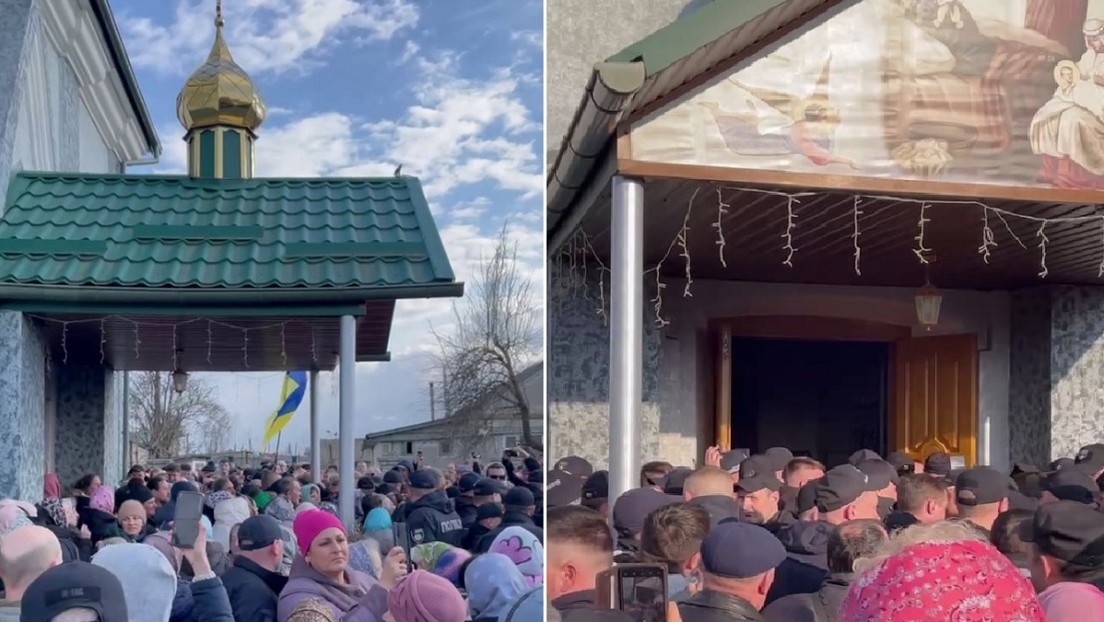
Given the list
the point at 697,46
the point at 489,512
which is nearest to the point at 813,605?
the point at 489,512

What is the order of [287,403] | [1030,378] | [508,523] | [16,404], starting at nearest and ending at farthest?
1. [508,523]
2. [16,404]
3. [1030,378]
4. [287,403]

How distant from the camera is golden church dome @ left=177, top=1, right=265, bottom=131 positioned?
990cm

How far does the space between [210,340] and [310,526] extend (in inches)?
315

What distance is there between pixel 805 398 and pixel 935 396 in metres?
7.72

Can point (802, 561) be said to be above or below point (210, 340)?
below

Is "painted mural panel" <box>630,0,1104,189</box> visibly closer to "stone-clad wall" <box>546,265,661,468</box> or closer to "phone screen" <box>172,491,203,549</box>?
"phone screen" <box>172,491,203,549</box>

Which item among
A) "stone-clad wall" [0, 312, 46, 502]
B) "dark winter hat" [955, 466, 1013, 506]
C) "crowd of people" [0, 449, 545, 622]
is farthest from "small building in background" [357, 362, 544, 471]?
"stone-clad wall" [0, 312, 46, 502]

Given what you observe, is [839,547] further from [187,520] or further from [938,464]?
[938,464]

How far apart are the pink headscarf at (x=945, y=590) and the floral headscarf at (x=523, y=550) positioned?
2354 millimetres

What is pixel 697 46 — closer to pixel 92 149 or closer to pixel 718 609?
pixel 718 609

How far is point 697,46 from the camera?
246 inches

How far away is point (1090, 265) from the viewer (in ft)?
35.8

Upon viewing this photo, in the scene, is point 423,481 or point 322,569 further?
point 423,481

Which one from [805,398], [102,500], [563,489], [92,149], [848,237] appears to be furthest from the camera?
[805,398]
